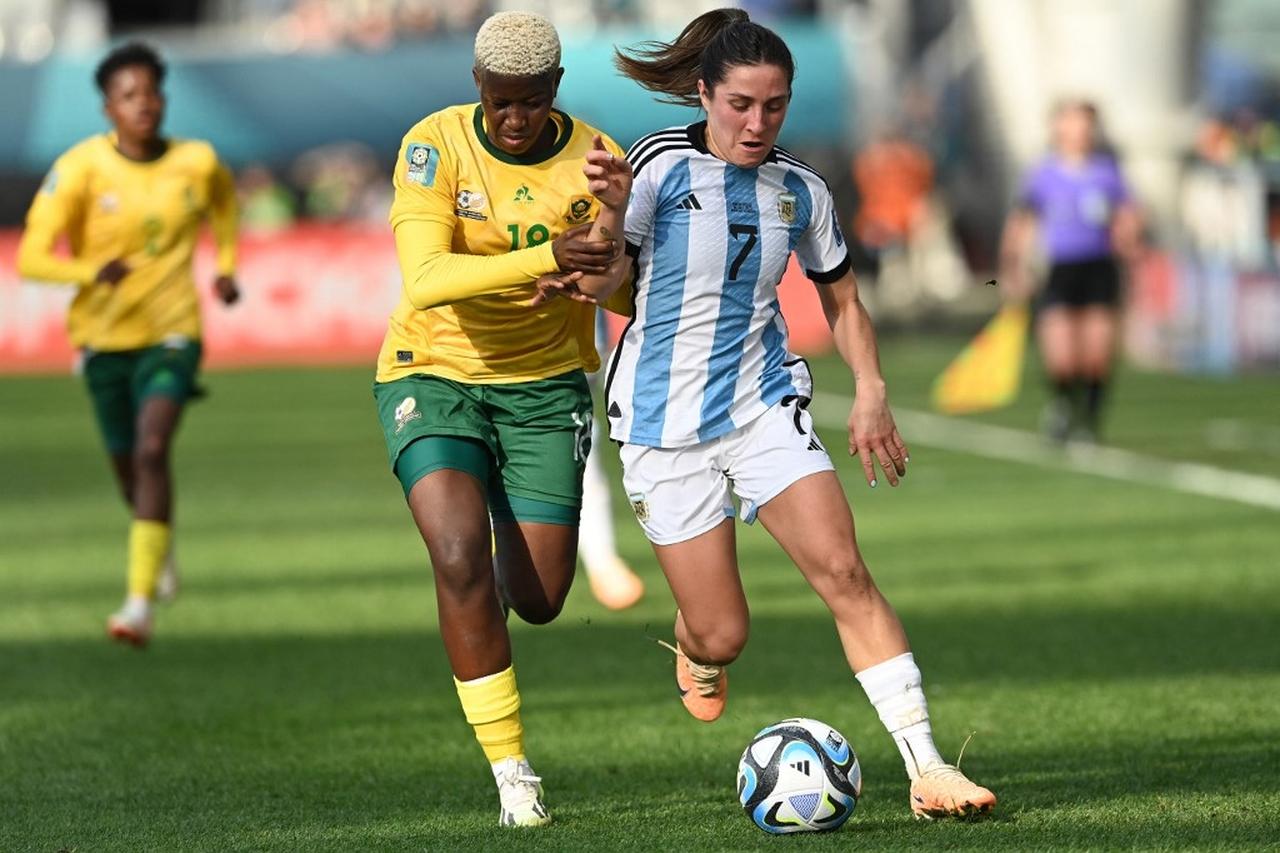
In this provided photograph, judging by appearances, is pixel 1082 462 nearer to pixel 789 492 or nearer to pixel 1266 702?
pixel 1266 702

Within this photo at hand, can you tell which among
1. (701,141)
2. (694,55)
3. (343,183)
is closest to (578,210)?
(701,141)

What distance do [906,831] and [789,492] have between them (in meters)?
1.00

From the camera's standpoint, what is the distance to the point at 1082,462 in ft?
60.6

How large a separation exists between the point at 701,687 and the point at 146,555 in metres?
3.91

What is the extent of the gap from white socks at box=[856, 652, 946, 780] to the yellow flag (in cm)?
1640

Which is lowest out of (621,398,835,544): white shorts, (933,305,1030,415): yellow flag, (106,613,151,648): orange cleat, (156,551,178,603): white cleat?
(933,305,1030,415): yellow flag

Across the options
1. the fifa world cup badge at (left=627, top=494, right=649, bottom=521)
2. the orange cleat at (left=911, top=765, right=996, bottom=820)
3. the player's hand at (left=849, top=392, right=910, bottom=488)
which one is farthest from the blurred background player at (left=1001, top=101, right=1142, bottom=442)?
the orange cleat at (left=911, top=765, right=996, bottom=820)

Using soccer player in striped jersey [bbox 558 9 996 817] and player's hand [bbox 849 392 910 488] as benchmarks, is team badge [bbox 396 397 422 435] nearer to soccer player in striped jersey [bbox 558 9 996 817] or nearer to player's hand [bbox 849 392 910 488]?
soccer player in striped jersey [bbox 558 9 996 817]

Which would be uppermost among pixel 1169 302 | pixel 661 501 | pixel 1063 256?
pixel 661 501

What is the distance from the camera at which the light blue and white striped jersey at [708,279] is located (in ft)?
22.4

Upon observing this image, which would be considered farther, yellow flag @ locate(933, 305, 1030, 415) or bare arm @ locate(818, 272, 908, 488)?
yellow flag @ locate(933, 305, 1030, 415)

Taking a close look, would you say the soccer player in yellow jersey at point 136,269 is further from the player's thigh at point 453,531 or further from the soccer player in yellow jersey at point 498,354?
the player's thigh at point 453,531

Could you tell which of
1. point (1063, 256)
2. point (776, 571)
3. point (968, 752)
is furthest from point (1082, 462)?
point (968, 752)

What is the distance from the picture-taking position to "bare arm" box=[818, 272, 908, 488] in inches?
268
